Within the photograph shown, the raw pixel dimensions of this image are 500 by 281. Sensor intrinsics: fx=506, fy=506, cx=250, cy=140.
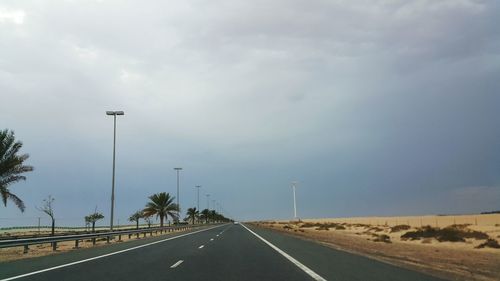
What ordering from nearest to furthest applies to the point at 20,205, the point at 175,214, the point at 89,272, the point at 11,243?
→ the point at 89,272
the point at 11,243
the point at 20,205
the point at 175,214

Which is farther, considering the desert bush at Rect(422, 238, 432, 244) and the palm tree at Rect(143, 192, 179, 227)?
the palm tree at Rect(143, 192, 179, 227)

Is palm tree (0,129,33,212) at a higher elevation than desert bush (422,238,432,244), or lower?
higher

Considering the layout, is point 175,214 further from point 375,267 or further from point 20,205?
point 375,267

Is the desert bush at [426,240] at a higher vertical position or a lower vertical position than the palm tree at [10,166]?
lower

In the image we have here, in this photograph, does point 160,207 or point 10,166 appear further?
point 160,207

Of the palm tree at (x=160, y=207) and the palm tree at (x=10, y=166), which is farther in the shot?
the palm tree at (x=160, y=207)

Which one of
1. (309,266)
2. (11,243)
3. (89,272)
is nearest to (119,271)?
(89,272)

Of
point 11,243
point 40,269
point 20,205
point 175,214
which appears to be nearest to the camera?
point 40,269

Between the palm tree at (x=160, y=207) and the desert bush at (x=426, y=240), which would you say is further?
the palm tree at (x=160, y=207)

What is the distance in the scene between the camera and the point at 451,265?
17.2 metres

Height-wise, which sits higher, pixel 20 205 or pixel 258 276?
pixel 20 205

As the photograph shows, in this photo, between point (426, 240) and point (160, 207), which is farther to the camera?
point (160, 207)

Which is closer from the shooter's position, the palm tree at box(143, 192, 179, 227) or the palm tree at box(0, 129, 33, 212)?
the palm tree at box(0, 129, 33, 212)

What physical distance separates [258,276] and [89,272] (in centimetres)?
489
